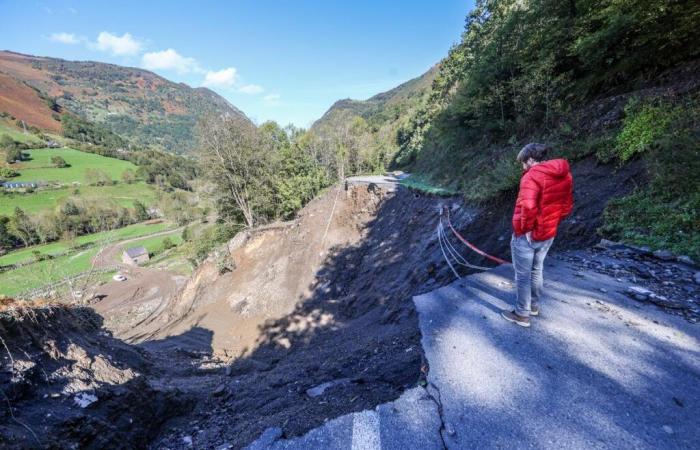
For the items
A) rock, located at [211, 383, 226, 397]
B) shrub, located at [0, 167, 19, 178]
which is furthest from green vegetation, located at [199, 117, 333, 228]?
shrub, located at [0, 167, 19, 178]

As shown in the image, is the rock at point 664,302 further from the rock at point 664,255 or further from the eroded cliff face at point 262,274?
the eroded cliff face at point 262,274

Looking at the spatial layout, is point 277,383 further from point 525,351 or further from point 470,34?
point 470,34

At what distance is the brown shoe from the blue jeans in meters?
0.05

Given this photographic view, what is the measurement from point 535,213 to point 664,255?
278 cm

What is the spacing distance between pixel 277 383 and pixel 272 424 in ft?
8.85

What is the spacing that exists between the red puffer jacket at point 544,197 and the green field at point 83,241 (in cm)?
4826

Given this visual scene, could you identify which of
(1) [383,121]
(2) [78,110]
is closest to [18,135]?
(2) [78,110]

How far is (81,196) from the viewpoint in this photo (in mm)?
62812

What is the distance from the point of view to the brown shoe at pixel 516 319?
10.5ft

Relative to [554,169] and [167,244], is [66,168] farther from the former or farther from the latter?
[554,169]

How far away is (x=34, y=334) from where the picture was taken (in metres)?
3.50

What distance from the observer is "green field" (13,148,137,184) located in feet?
240

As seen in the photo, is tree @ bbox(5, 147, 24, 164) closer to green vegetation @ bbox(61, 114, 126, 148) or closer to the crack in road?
green vegetation @ bbox(61, 114, 126, 148)

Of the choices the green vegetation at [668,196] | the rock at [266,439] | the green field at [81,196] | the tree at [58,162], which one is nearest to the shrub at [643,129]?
the green vegetation at [668,196]
